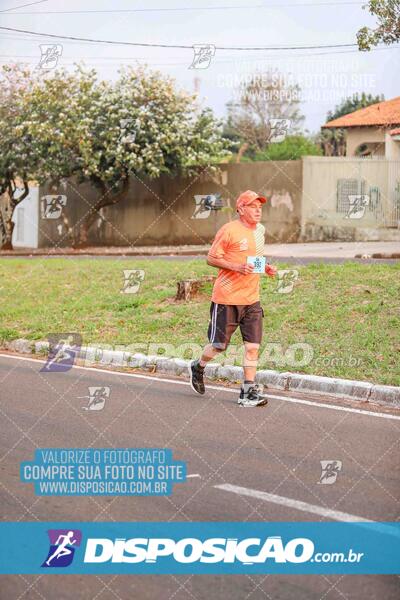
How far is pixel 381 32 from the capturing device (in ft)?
58.1

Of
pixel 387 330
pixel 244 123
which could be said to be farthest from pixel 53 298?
pixel 244 123

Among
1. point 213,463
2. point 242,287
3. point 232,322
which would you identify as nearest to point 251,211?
point 242,287

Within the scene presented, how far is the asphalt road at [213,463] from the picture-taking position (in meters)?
4.80

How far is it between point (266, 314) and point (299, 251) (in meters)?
11.5

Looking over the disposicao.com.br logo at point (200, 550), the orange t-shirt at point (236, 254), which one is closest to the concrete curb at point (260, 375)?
the orange t-shirt at point (236, 254)

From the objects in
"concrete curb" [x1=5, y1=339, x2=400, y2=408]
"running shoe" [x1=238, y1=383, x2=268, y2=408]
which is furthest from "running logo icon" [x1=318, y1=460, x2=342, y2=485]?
"concrete curb" [x1=5, y1=339, x2=400, y2=408]

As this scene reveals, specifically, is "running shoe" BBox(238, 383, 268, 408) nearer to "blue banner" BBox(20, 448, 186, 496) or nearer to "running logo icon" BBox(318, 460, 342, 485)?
"blue banner" BBox(20, 448, 186, 496)

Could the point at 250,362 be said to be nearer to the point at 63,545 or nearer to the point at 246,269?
the point at 246,269

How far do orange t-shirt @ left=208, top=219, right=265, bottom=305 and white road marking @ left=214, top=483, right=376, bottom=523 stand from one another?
310 centimetres

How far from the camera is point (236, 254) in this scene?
9.16 m

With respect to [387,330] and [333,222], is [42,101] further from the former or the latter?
[387,330]

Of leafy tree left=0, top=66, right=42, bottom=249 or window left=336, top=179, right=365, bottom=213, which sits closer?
window left=336, top=179, right=365, bottom=213

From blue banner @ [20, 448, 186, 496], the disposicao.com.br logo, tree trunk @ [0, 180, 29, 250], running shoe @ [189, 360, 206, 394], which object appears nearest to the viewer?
the disposicao.com.br logo

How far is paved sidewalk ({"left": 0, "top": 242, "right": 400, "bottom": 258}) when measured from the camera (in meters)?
22.9
